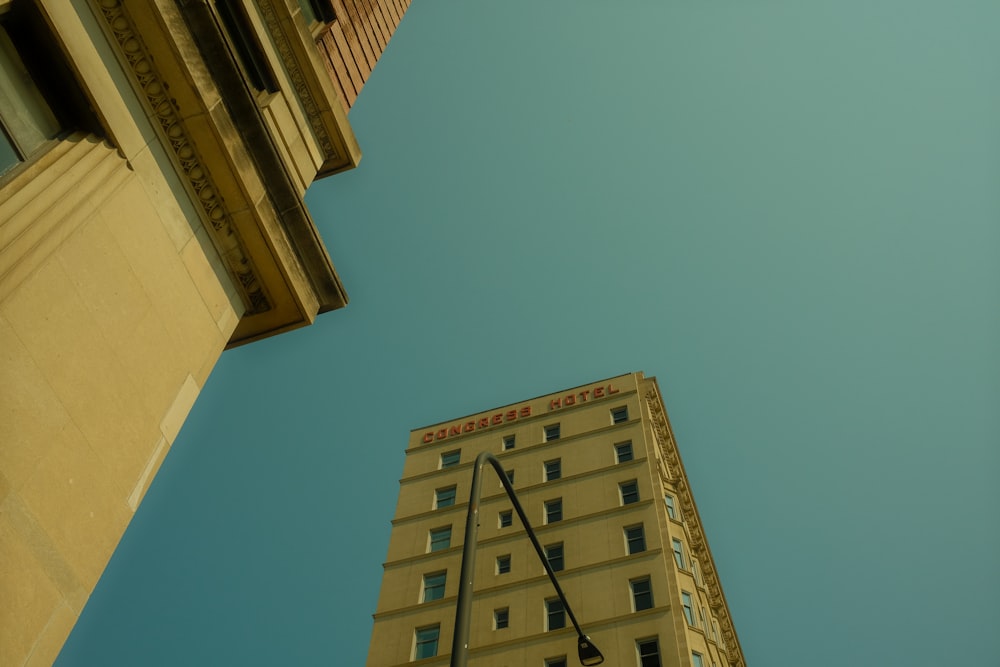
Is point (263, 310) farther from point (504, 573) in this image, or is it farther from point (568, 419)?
point (568, 419)

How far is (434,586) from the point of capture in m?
41.0

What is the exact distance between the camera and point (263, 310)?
1162 cm

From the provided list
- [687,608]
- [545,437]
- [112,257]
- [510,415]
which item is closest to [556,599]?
[687,608]

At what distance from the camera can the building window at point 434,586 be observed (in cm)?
4044

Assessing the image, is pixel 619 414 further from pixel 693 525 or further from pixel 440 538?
pixel 440 538

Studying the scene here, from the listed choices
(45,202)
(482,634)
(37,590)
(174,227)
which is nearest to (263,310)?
(174,227)

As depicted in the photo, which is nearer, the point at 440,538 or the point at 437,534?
the point at 440,538

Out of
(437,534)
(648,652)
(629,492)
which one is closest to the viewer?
(648,652)

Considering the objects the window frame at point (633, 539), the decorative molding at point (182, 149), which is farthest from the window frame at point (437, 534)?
the decorative molding at point (182, 149)

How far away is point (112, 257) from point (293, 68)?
627 centimetres

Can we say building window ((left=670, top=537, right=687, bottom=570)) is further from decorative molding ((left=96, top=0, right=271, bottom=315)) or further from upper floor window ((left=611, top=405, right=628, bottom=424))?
decorative molding ((left=96, top=0, right=271, bottom=315))

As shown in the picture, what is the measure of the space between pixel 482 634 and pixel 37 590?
32.8 metres

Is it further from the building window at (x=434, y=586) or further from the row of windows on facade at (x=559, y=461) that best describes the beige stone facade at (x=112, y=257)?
the row of windows on facade at (x=559, y=461)

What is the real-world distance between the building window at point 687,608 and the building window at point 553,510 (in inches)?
316
